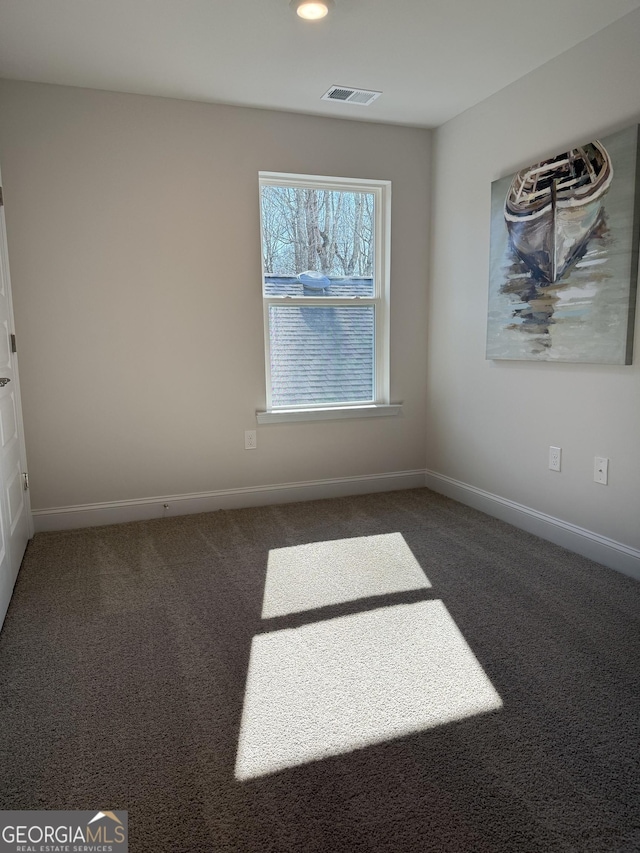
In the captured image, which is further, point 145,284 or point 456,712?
point 145,284

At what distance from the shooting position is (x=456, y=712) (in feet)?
5.37

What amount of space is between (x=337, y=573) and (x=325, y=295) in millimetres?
1889

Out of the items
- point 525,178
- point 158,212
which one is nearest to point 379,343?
point 525,178

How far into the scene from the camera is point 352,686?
5.81 ft

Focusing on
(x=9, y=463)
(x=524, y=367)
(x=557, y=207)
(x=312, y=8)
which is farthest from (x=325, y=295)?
(x=9, y=463)

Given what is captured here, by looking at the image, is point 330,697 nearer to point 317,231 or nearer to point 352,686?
point 352,686

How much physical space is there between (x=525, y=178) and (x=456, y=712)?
2.57 metres

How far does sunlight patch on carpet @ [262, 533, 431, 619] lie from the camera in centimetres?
237

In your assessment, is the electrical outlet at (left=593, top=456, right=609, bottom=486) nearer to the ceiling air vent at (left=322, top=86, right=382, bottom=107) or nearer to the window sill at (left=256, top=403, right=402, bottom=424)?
the window sill at (left=256, top=403, right=402, bottom=424)

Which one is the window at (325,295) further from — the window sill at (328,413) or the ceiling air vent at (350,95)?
the ceiling air vent at (350,95)

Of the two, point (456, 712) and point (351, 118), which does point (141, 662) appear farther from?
point (351, 118)

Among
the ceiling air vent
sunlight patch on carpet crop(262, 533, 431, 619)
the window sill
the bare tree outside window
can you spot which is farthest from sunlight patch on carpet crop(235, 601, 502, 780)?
the ceiling air vent

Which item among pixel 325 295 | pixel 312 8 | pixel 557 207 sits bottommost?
pixel 325 295

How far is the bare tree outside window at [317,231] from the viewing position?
11.6ft
